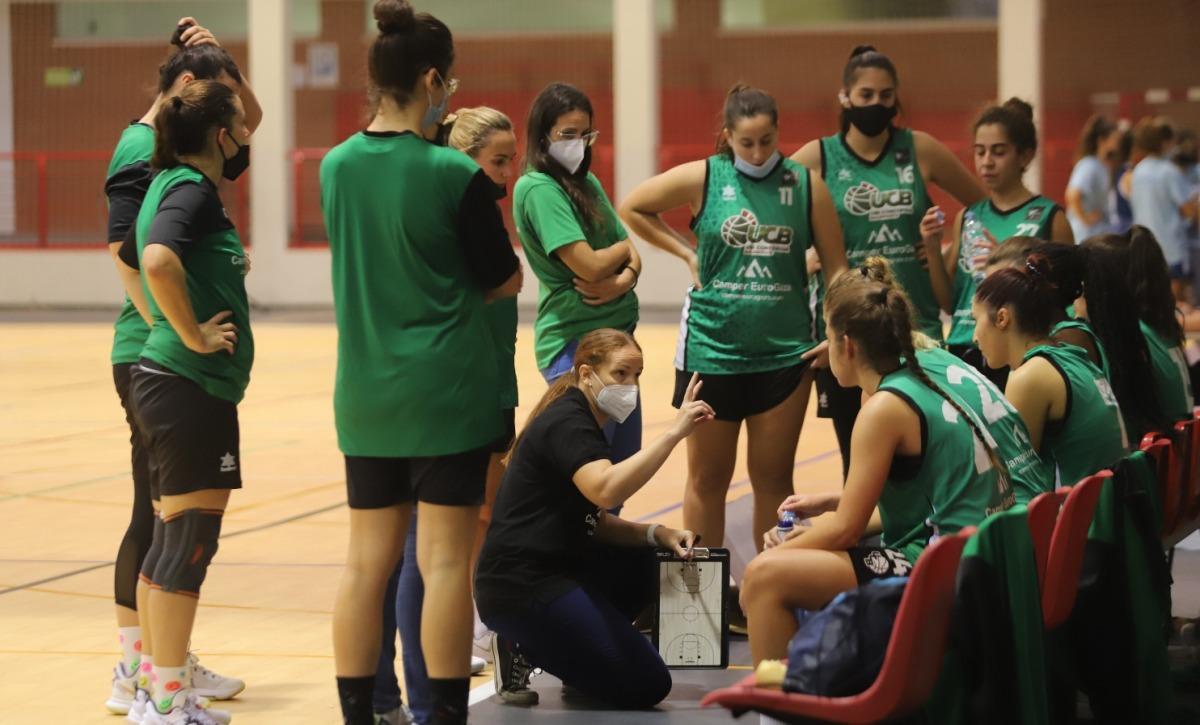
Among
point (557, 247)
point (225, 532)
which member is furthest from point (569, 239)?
point (225, 532)

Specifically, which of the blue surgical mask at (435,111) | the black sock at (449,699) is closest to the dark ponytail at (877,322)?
the blue surgical mask at (435,111)

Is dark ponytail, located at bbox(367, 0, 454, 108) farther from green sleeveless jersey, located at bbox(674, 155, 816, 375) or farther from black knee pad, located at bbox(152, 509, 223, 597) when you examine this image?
green sleeveless jersey, located at bbox(674, 155, 816, 375)

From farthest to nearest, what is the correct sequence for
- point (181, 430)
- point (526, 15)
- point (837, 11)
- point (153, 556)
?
point (526, 15) < point (837, 11) < point (153, 556) < point (181, 430)

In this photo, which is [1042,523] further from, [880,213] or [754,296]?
[880,213]

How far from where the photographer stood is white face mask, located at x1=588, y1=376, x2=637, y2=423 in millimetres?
4586

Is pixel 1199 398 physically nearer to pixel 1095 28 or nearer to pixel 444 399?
pixel 444 399

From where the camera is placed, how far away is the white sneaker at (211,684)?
467 cm

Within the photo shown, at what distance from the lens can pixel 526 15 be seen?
23.5m

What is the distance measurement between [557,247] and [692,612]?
3.74 feet

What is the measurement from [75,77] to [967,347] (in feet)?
66.6

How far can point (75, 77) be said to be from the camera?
2377cm

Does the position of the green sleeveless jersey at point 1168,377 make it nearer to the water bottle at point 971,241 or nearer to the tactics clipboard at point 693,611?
the water bottle at point 971,241

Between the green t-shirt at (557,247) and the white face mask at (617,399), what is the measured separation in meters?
0.64

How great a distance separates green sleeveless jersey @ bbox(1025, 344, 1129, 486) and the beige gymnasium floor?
202 centimetres
